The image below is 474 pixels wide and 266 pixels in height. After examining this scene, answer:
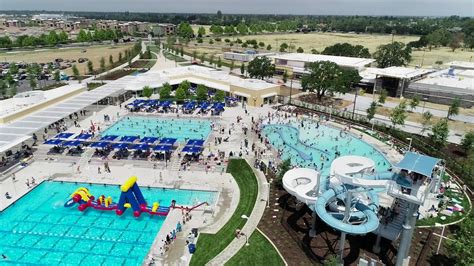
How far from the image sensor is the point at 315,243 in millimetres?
26484

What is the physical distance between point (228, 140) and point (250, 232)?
66.3 ft

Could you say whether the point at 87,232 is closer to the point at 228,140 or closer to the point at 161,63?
the point at 228,140

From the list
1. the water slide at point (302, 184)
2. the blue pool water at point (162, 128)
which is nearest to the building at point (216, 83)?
the blue pool water at point (162, 128)

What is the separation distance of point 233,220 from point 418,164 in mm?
14960

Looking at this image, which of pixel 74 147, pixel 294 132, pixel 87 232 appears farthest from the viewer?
pixel 294 132

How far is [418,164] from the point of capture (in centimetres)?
2253

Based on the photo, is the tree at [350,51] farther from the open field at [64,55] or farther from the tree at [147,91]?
the open field at [64,55]

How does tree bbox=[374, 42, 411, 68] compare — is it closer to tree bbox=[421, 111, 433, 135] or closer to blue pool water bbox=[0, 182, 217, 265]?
tree bbox=[421, 111, 433, 135]

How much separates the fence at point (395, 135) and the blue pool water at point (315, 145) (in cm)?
424

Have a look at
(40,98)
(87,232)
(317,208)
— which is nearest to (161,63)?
(40,98)

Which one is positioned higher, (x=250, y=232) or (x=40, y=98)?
(x=40, y=98)

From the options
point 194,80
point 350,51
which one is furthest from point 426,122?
point 350,51

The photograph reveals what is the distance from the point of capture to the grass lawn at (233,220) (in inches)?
999

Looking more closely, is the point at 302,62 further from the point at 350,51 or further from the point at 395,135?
the point at 395,135
